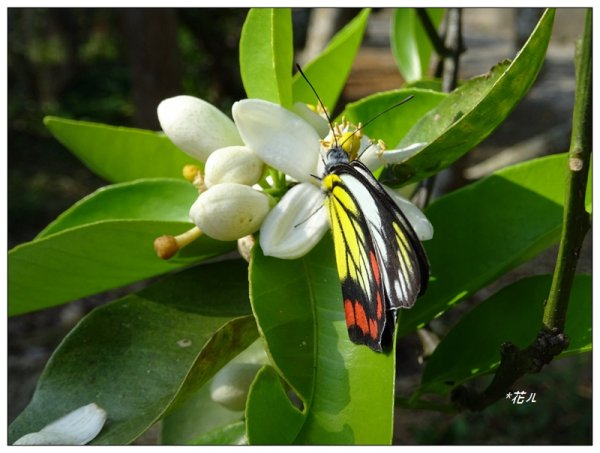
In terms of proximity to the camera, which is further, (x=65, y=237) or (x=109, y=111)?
(x=109, y=111)

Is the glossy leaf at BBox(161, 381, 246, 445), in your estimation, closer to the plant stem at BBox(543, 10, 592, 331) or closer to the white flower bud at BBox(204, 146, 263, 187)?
the white flower bud at BBox(204, 146, 263, 187)

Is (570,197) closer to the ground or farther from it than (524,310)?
farther from it

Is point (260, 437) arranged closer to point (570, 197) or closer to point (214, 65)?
point (570, 197)

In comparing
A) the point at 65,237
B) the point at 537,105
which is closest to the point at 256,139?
the point at 65,237

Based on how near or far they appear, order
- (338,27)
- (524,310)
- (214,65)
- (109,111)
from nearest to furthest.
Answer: (524,310) → (338,27) → (214,65) → (109,111)

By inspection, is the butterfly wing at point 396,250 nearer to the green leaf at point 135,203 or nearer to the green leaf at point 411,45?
the green leaf at point 135,203

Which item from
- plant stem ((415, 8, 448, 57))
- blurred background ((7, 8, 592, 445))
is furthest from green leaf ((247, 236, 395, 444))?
plant stem ((415, 8, 448, 57))
